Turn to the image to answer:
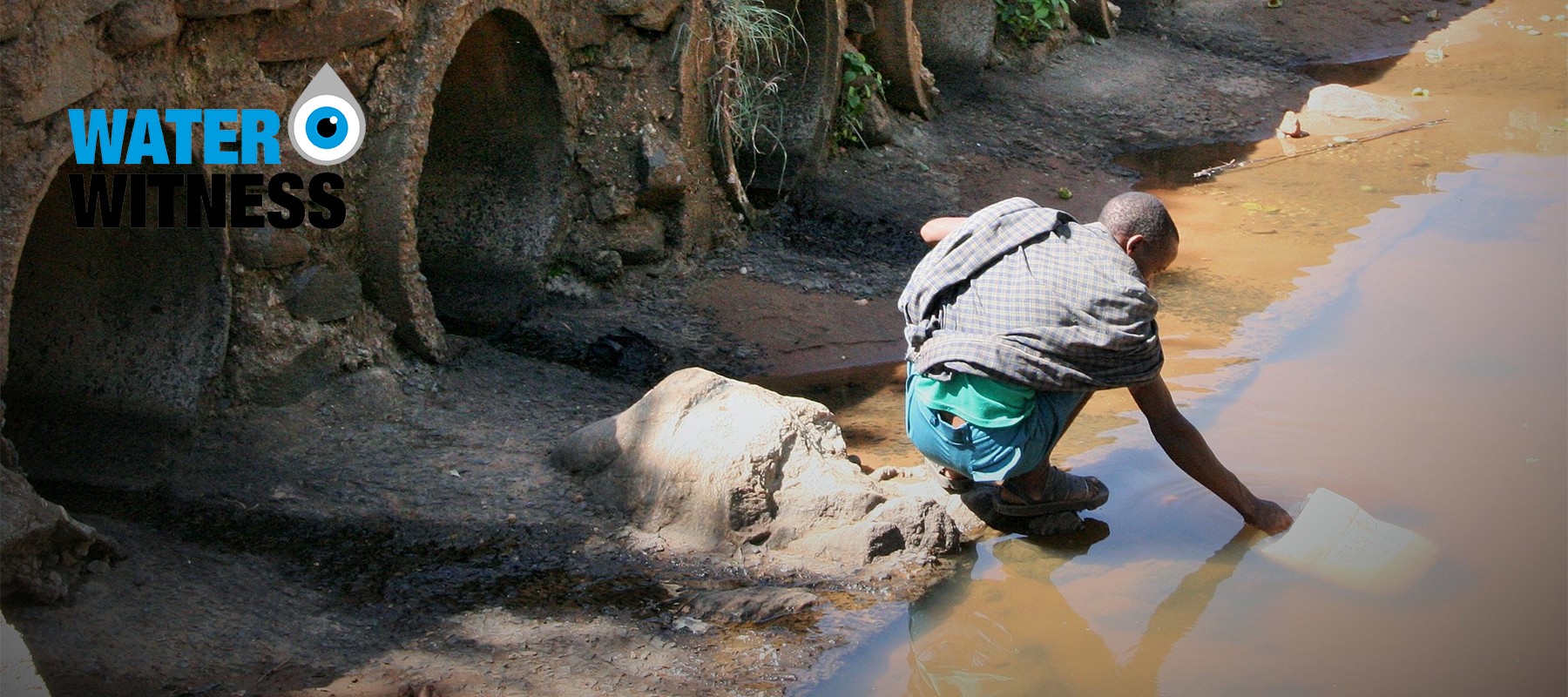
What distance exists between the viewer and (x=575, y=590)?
3338mm

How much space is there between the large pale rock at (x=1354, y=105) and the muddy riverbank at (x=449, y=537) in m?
4.32

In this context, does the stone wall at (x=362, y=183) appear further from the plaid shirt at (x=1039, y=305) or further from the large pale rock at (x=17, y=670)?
the plaid shirt at (x=1039, y=305)

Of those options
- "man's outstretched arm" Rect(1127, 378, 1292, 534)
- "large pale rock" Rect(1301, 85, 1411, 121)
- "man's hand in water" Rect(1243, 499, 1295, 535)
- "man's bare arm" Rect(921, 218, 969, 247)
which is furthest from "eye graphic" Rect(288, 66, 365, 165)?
"large pale rock" Rect(1301, 85, 1411, 121)

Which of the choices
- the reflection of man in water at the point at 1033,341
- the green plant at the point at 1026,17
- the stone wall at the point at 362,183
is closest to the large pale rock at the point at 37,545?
the stone wall at the point at 362,183

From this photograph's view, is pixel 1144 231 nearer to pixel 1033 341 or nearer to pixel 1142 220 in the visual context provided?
pixel 1142 220

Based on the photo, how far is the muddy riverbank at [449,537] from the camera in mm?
2857

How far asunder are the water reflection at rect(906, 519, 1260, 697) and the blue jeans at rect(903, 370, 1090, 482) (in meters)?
0.31

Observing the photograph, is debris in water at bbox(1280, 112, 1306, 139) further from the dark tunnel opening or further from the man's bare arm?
the dark tunnel opening

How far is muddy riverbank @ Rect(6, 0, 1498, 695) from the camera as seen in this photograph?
2.86m

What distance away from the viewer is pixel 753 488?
3.58 metres

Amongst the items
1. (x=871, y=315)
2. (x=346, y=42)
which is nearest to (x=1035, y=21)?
(x=871, y=315)

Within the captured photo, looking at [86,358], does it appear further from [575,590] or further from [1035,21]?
[1035,21]

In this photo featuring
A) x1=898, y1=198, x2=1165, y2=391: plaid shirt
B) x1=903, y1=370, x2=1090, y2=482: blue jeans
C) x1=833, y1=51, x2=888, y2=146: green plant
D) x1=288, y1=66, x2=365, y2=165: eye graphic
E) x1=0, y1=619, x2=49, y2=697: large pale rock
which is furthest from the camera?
x1=833, y1=51, x2=888, y2=146: green plant

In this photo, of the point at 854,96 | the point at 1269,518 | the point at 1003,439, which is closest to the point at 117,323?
the point at 1003,439
